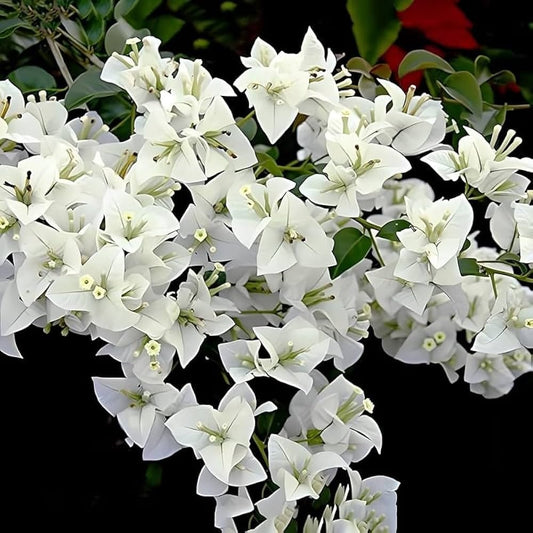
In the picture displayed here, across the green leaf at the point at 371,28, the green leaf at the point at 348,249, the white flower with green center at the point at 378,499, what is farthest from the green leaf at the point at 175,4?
the white flower with green center at the point at 378,499

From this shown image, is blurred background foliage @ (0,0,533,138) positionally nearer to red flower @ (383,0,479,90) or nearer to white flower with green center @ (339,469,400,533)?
red flower @ (383,0,479,90)

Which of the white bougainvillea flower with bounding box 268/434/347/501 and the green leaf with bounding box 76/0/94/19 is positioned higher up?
the green leaf with bounding box 76/0/94/19

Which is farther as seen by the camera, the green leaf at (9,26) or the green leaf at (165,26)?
the green leaf at (165,26)

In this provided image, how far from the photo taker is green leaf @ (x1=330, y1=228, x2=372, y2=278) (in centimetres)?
52

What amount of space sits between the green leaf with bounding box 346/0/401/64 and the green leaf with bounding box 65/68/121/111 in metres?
0.28

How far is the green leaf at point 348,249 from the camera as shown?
1.71 feet

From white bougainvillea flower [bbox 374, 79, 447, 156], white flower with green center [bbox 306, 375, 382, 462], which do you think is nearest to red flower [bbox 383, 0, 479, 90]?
white bougainvillea flower [bbox 374, 79, 447, 156]

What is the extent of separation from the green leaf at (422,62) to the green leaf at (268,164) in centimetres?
13

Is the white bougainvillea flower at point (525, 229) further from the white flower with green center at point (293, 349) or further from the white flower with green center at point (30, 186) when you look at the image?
the white flower with green center at point (30, 186)

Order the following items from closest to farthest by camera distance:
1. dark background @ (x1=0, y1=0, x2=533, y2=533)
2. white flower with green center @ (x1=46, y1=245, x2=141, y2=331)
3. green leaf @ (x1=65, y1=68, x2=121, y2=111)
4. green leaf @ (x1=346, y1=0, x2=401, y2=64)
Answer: white flower with green center @ (x1=46, y1=245, x2=141, y2=331)
green leaf @ (x1=65, y1=68, x2=121, y2=111)
dark background @ (x1=0, y1=0, x2=533, y2=533)
green leaf @ (x1=346, y1=0, x2=401, y2=64)

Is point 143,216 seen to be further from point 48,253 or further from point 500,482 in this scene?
point 500,482

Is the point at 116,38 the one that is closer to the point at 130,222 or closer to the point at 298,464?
the point at 130,222

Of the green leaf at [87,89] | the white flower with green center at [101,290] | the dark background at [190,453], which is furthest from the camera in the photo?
the dark background at [190,453]

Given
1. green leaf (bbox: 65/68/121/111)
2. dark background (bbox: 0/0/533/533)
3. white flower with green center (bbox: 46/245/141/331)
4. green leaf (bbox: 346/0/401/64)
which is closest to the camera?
white flower with green center (bbox: 46/245/141/331)
